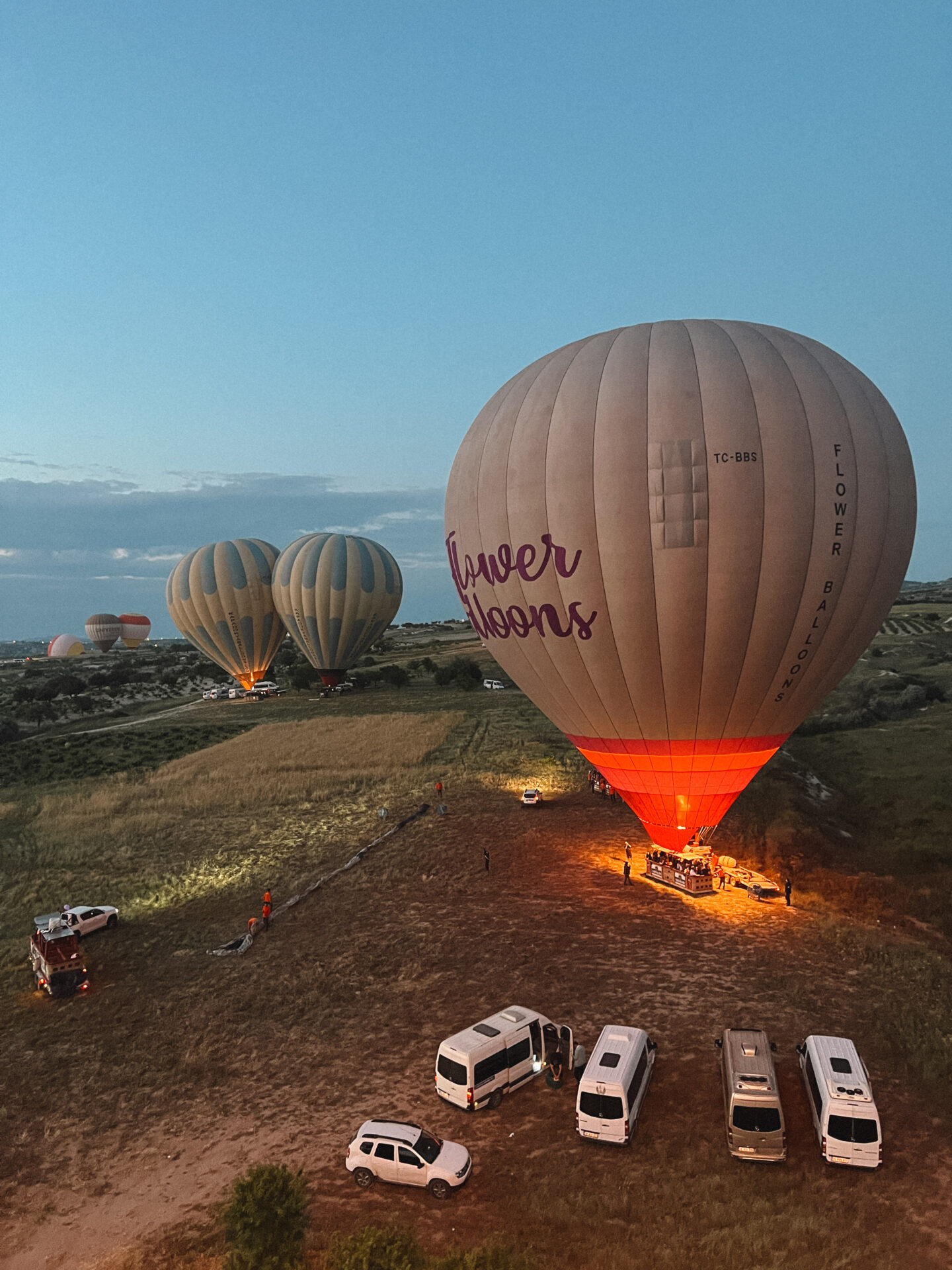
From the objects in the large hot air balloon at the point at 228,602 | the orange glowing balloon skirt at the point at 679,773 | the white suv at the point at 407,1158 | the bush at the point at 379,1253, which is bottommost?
the white suv at the point at 407,1158

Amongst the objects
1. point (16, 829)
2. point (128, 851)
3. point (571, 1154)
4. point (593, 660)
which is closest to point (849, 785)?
point (593, 660)

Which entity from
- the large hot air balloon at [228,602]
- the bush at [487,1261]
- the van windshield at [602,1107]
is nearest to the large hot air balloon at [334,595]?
the large hot air balloon at [228,602]

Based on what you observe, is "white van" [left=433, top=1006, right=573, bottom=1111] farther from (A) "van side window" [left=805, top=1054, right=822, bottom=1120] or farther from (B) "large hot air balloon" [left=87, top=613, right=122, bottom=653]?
(B) "large hot air balloon" [left=87, top=613, right=122, bottom=653]

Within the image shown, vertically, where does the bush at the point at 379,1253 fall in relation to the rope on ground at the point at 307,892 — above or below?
above

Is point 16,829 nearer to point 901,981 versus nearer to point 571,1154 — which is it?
point 571,1154

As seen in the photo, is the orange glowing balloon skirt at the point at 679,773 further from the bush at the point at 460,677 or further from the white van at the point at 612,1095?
the bush at the point at 460,677
